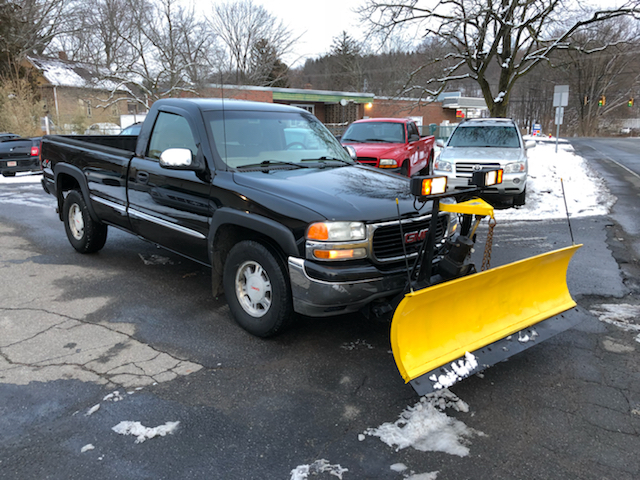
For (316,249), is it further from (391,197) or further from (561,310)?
(561,310)

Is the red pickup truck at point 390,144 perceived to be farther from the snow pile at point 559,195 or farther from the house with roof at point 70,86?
the house with roof at point 70,86

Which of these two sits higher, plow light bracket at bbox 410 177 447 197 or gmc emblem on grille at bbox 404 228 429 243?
plow light bracket at bbox 410 177 447 197

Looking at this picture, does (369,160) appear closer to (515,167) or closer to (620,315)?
(515,167)

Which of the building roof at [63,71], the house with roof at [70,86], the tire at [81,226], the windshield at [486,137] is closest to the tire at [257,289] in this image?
the tire at [81,226]

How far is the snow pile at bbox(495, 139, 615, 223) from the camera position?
9.76 meters

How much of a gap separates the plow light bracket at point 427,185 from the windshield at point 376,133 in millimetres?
9738

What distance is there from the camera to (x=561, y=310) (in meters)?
3.91

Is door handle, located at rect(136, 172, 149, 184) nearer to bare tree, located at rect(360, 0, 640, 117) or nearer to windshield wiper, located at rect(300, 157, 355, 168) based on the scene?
windshield wiper, located at rect(300, 157, 355, 168)

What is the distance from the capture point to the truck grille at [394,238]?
11.8ft

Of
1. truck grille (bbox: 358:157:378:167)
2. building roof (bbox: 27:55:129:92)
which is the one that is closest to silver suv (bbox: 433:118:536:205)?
truck grille (bbox: 358:157:378:167)

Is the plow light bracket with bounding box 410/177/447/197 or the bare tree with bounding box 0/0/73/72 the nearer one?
the plow light bracket with bounding box 410/177/447/197

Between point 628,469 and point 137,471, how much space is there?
259cm

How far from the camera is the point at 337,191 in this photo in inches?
153

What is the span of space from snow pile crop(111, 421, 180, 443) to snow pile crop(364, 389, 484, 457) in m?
1.18
